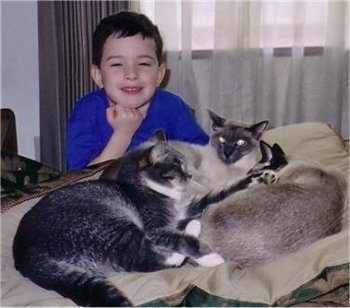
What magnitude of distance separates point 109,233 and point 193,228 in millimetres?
118

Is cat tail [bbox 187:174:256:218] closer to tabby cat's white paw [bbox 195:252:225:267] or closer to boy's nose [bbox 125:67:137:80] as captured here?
tabby cat's white paw [bbox 195:252:225:267]

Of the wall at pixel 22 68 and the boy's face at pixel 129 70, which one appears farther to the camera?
the wall at pixel 22 68

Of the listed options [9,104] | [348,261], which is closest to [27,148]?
[9,104]

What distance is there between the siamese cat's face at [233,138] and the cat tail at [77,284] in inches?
11.1

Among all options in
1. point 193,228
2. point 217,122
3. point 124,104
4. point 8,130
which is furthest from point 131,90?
point 8,130

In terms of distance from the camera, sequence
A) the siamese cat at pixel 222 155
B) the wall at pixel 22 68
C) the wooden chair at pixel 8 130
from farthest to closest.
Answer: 1. the wall at pixel 22 68
2. the wooden chair at pixel 8 130
3. the siamese cat at pixel 222 155

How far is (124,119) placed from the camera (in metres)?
0.94

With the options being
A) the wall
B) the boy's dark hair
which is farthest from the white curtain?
the boy's dark hair

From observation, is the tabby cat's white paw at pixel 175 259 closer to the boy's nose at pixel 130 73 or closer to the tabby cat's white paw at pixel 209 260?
the tabby cat's white paw at pixel 209 260

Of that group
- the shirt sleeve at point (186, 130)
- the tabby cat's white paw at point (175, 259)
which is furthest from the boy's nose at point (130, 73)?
the tabby cat's white paw at point (175, 259)

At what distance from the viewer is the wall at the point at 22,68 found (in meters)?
1.72

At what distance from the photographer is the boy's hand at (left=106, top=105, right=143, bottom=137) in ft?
3.09

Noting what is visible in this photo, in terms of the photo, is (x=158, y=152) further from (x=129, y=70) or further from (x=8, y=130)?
(x=8, y=130)

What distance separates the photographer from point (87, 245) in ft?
2.52
